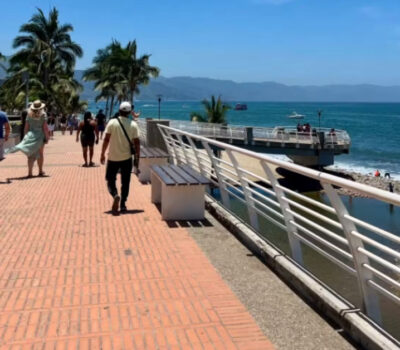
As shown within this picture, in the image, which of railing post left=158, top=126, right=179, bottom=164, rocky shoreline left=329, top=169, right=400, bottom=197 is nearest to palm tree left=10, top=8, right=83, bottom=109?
rocky shoreline left=329, top=169, right=400, bottom=197

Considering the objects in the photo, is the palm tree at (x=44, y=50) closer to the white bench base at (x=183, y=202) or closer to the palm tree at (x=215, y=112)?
the palm tree at (x=215, y=112)

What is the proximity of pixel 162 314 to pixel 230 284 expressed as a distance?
0.85 meters

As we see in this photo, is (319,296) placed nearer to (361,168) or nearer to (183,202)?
(183,202)

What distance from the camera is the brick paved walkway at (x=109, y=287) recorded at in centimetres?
343

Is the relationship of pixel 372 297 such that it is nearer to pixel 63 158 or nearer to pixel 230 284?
pixel 230 284

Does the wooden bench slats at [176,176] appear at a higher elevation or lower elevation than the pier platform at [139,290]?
higher

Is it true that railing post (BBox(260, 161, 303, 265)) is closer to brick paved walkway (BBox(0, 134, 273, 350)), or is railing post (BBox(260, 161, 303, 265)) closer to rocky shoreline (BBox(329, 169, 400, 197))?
brick paved walkway (BBox(0, 134, 273, 350))

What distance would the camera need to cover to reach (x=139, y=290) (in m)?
4.27

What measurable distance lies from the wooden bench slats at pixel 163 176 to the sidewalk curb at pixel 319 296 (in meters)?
1.10

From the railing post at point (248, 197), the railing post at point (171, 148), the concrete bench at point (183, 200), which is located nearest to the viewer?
the railing post at point (248, 197)

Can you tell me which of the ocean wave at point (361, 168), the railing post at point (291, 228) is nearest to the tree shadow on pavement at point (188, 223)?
the railing post at point (291, 228)

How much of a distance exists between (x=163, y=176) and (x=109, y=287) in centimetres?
295

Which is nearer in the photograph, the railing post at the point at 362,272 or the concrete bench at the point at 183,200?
the railing post at the point at 362,272

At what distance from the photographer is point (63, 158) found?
51.8ft
